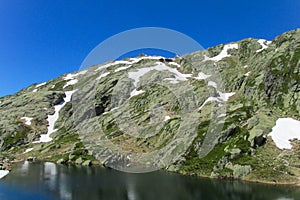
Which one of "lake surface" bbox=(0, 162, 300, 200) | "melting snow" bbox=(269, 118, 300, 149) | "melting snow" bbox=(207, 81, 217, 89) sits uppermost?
"melting snow" bbox=(207, 81, 217, 89)

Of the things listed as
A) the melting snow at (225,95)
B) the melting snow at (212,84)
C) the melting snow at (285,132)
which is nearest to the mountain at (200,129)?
the melting snow at (285,132)

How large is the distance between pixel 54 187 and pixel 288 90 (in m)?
105

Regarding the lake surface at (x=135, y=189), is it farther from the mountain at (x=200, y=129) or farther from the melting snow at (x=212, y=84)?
the melting snow at (x=212, y=84)

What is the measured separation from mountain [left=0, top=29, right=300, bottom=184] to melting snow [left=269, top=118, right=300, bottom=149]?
1.04 feet

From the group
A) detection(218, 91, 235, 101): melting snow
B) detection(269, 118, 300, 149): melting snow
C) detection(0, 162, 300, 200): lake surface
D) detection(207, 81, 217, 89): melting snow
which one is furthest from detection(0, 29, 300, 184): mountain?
detection(0, 162, 300, 200): lake surface

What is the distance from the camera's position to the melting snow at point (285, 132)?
305 feet

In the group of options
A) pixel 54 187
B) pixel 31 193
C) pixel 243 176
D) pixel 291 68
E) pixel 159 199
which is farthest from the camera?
pixel 291 68

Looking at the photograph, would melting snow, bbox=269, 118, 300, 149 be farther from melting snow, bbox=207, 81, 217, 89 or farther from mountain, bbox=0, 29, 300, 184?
melting snow, bbox=207, 81, 217, 89

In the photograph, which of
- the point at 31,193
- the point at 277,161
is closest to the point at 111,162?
the point at 31,193

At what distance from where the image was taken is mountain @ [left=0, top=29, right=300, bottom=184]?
298 feet

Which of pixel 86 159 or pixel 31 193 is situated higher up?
pixel 86 159

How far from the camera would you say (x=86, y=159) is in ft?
412

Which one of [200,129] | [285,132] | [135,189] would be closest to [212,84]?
[200,129]

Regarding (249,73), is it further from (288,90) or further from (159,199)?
(159,199)
